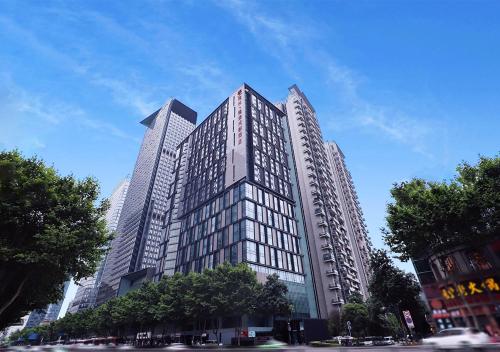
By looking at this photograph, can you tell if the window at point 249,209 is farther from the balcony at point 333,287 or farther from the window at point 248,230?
the balcony at point 333,287

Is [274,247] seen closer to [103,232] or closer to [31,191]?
[103,232]

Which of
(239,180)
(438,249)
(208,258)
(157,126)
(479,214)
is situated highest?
(157,126)

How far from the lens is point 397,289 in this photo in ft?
121

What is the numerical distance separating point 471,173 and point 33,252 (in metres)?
37.1

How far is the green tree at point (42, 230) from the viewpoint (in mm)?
18984

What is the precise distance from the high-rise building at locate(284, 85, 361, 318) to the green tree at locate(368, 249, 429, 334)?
2981 cm

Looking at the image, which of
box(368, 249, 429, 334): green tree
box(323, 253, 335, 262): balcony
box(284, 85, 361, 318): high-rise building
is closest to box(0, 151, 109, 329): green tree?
box(368, 249, 429, 334): green tree

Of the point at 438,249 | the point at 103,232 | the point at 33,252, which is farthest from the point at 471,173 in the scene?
the point at 33,252

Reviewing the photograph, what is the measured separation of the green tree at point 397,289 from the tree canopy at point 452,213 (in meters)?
8.71

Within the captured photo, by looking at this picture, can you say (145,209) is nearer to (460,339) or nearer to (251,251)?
(251,251)

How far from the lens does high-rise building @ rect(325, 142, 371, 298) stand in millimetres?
103250

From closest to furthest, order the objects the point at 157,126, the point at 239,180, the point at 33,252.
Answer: the point at 33,252
the point at 239,180
the point at 157,126

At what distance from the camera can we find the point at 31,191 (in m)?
19.8

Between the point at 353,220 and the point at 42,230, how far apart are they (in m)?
113
